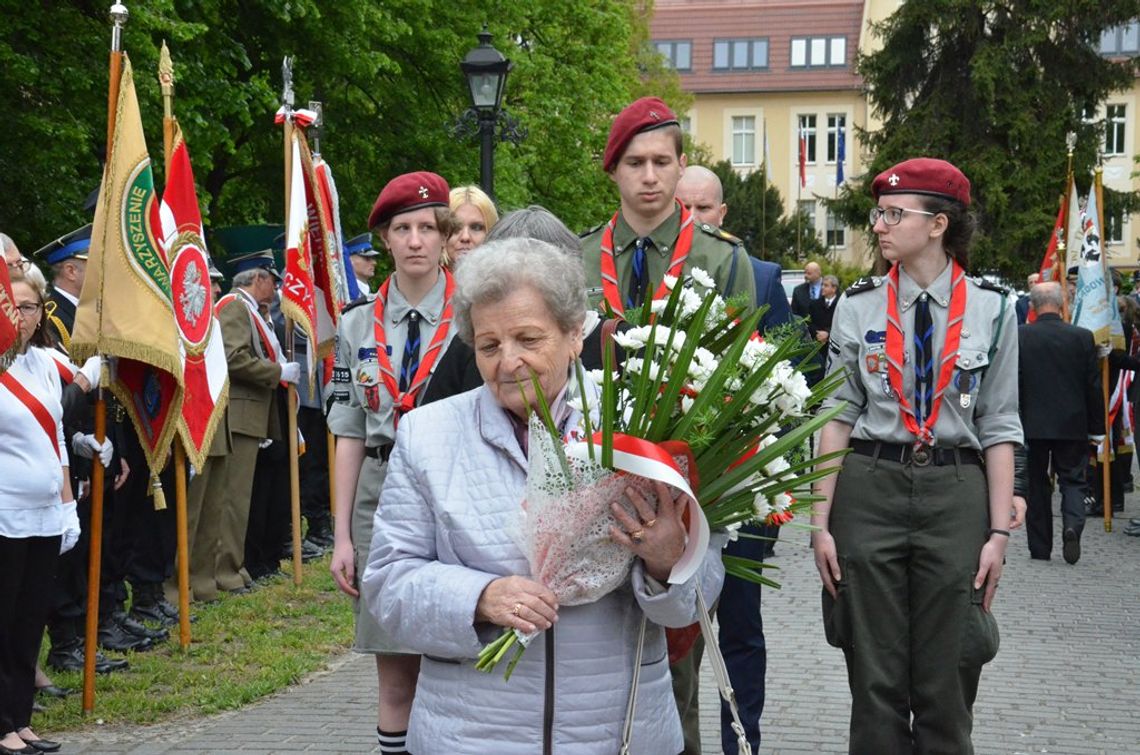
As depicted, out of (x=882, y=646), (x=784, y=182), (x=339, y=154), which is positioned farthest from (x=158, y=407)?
(x=784, y=182)

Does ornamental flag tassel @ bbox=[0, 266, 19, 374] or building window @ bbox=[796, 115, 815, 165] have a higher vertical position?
building window @ bbox=[796, 115, 815, 165]

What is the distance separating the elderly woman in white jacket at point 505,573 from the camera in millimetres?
3354

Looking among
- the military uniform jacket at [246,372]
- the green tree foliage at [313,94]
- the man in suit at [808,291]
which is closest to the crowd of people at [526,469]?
the military uniform jacket at [246,372]

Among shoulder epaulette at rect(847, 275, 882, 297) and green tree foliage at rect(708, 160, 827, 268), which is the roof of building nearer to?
green tree foliage at rect(708, 160, 827, 268)

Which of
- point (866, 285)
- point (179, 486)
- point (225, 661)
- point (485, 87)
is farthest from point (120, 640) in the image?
point (485, 87)

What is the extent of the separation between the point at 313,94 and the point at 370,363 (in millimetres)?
18353

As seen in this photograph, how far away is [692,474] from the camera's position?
134 inches

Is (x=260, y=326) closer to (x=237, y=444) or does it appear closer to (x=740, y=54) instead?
(x=237, y=444)

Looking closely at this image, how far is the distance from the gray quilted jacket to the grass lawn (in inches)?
175

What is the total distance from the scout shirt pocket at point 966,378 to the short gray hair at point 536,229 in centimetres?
154

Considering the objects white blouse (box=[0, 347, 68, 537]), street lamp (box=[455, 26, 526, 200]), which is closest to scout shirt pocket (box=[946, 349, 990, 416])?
white blouse (box=[0, 347, 68, 537])

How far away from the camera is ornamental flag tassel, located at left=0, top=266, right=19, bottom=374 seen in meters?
6.34

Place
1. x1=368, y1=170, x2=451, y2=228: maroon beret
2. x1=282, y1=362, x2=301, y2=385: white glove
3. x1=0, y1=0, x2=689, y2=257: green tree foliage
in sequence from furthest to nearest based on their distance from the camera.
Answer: x1=0, y1=0, x2=689, y2=257: green tree foliage → x1=282, y1=362, x2=301, y2=385: white glove → x1=368, y1=170, x2=451, y2=228: maroon beret

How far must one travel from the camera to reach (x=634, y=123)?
16.8 ft
